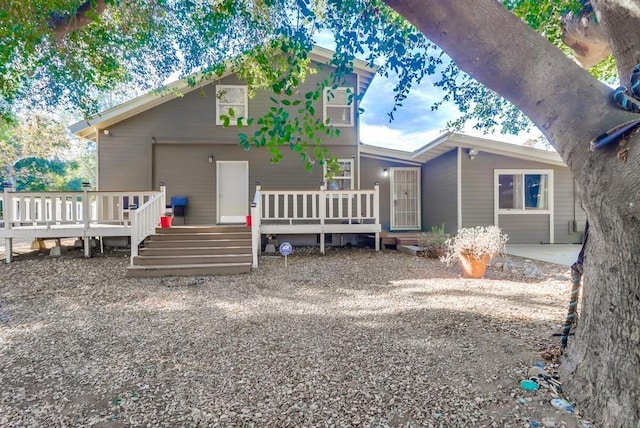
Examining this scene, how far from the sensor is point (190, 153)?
930 cm

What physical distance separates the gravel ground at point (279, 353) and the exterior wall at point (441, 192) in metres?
4.60

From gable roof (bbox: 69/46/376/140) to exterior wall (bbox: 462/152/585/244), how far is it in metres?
4.14

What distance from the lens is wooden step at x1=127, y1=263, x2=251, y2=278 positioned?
5613mm

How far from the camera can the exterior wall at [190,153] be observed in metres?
9.09

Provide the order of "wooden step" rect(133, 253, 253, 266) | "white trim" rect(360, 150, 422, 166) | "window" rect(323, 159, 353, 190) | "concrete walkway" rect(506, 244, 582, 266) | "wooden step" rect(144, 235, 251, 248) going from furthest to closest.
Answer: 1. "white trim" rect(360, 150, 422, 166)
2. "window" rect(323, 159, 353, 190)
3. "concrete walkway" rect(506, 244, 582, 266)
4. "wooden step" rect(144, 235, 251, 248)
5. "wooden step" rect(133, 253, 253, 266)

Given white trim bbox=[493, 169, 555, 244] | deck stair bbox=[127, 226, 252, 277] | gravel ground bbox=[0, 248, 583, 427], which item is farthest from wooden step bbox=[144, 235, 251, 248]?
white trim bbox=[493, 169, 555, 244]

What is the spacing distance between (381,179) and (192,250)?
6908mm

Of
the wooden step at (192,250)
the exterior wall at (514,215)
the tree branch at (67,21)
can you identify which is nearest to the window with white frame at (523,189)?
the exterior wall at (514,215)

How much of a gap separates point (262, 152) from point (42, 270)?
18.9 feet

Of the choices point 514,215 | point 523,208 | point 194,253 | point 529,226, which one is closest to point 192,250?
point 194,253

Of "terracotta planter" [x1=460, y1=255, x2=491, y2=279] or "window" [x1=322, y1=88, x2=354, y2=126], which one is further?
"window" [x1=322, y1=88, x2=354, y2=126]

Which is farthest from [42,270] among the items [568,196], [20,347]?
[568,196]

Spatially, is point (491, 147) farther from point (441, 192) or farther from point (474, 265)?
point (474, 265)

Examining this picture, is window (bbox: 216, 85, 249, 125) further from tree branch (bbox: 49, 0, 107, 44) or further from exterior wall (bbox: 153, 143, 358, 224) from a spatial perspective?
tree branch (bbox: 49, 0, 107, 44)
